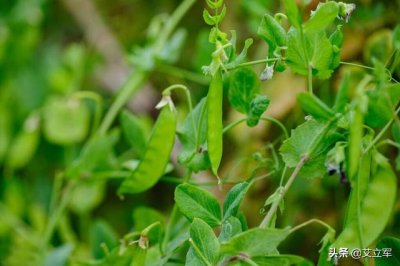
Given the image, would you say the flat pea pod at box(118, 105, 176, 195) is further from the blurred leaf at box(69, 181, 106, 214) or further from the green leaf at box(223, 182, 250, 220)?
the blurred leaf at box(69, 181, 106, 214)

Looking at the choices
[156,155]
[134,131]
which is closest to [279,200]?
[156,155]

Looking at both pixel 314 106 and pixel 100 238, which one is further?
pixel 100 238

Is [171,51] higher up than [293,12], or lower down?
lower down

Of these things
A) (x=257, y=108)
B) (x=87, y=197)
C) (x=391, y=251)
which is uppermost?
(x=257, y=108)

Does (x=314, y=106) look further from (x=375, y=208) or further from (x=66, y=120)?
(x=66, y=120)

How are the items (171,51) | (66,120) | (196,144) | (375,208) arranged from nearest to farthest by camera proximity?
(375,208) < (196,144) < (171,51) < (66,120)

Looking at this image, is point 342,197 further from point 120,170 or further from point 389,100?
point 389,100

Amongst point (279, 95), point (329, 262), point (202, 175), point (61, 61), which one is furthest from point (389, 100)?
point (61, 61)
